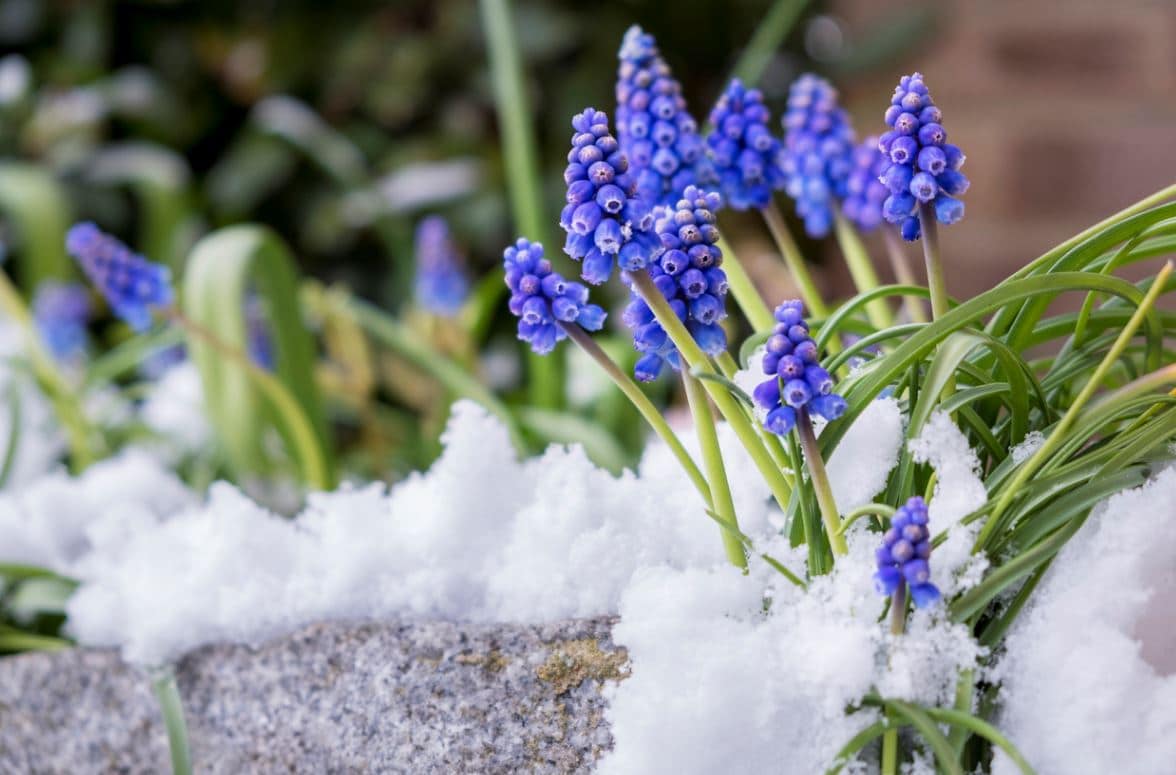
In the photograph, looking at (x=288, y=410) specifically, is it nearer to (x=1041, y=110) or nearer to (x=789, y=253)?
(x=789, y=253)

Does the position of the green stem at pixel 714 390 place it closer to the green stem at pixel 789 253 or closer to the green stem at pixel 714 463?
the green stem at pixel 714 463

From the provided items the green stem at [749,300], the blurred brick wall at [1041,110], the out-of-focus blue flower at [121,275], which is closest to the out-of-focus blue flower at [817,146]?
the green stem at [749,300]

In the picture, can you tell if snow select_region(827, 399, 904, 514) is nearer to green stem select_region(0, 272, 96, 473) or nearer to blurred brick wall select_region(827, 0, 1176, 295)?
green stem select_region(0, 272, 96, 473)

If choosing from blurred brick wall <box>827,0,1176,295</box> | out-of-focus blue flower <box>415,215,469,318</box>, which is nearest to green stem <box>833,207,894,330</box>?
out-of-focus blue flower <box>415,215,469,318</box>

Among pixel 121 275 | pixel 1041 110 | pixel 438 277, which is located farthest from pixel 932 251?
pixel 1041 110

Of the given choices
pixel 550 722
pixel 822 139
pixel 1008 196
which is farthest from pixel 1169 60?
pixel 550 722

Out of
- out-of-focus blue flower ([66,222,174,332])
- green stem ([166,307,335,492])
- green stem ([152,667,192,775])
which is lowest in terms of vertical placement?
green stem ([152,667,192,775])
